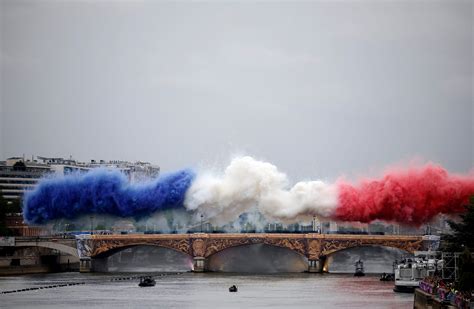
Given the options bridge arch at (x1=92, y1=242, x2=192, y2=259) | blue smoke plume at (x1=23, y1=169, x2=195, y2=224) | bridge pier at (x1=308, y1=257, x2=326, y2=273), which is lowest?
bridge pier at (x1=308, y1=257, x2=326, y2=273)

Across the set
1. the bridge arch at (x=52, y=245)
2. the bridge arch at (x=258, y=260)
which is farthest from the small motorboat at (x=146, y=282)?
the bridge arch at (x=52, y=245)

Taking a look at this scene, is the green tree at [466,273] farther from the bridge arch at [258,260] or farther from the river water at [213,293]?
the bridge arch at [258,260]

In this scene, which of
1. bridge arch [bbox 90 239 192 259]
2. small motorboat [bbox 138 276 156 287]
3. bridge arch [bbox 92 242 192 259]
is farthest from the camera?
bridge arch [bbox 92 242 192 259]

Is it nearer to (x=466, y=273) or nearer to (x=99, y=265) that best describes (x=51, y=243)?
(x=99, y=265)

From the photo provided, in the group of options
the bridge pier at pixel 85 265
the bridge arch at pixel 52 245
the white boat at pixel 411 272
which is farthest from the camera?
the bridge pier at pixel 85 265

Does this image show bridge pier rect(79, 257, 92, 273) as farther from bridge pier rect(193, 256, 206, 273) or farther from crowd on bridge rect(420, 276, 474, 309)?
crowd on bridge rect(420, 276, 474, 309)

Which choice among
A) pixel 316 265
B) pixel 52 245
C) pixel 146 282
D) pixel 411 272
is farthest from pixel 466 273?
pixel 52 245

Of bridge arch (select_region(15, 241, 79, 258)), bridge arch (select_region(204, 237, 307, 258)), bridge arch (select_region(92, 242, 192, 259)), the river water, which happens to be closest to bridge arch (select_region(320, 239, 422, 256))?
bridge arch (select_region(204, 237, 307, 258))
